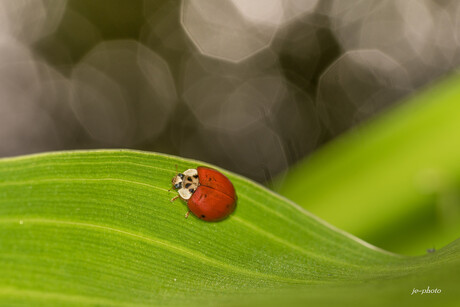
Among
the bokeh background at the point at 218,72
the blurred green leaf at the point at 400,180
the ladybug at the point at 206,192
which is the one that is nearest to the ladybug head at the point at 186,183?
the ladybug at the point at 206,192

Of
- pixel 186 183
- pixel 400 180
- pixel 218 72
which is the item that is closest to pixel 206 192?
pixel 186 183

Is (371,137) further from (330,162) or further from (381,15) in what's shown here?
(381,15)

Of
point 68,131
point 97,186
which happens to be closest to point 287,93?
point 68,131

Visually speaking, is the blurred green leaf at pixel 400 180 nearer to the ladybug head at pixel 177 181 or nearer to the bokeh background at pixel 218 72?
the ladybug head at pixel 177 181

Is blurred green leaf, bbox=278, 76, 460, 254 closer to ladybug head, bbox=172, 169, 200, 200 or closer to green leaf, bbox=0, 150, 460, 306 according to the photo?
green leaf, bbox=0, 150, 460, 306

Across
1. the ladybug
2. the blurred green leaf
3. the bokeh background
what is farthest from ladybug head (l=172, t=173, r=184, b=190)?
the bokeh background

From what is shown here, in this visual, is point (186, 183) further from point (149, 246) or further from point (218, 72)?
point (218, 72)
